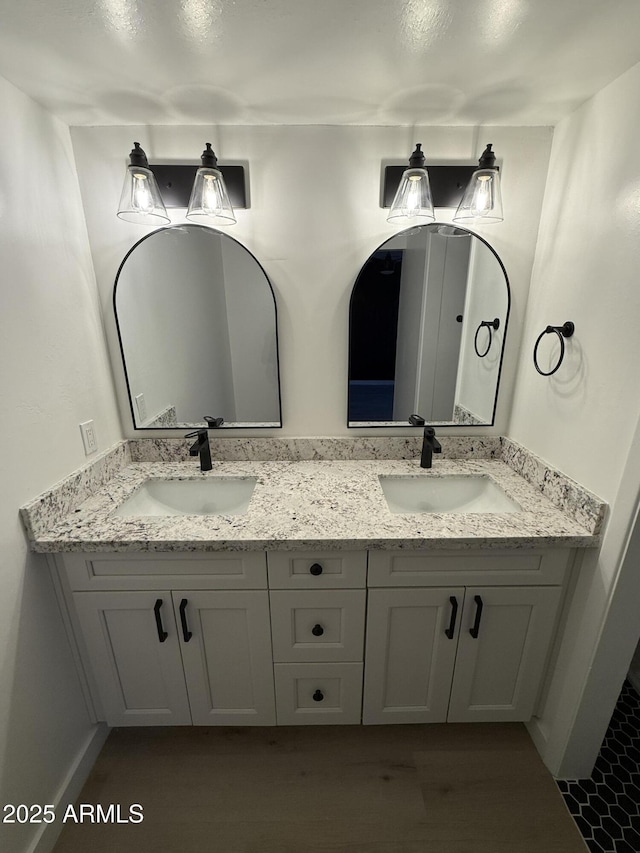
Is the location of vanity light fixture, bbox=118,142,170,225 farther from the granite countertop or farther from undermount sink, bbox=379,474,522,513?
undermount sink, bbox=379,474,522,513

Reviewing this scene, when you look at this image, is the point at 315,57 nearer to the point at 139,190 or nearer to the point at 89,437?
the point at 139,190

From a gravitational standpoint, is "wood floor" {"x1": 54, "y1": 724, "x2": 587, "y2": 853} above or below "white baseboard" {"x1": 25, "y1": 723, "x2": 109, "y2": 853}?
below

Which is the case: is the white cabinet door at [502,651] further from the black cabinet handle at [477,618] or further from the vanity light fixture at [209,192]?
the vanity light fixture at [209,192]

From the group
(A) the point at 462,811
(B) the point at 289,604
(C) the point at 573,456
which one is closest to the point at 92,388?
(B) the point at 289,604

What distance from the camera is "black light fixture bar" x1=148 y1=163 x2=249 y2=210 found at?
1224 mm

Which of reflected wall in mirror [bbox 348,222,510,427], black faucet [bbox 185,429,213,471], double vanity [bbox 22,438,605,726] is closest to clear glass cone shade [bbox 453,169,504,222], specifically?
reflected wall in mirror [bbox 348,222,510,427]

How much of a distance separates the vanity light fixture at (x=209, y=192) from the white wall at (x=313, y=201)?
5.4 inches

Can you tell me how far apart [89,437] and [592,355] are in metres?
1.70

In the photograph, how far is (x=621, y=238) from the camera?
0.93m

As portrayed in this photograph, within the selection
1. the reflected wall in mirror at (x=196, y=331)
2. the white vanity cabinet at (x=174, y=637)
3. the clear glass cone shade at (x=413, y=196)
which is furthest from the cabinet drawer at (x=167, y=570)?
the clear glass cone shade at (x=413, y=196)

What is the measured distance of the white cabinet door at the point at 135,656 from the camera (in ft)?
3.58

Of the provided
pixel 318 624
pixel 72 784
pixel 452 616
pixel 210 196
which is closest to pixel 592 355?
pixel 452 616

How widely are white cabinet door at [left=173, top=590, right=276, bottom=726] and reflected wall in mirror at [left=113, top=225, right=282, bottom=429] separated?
694mm

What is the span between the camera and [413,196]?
3.78ft
